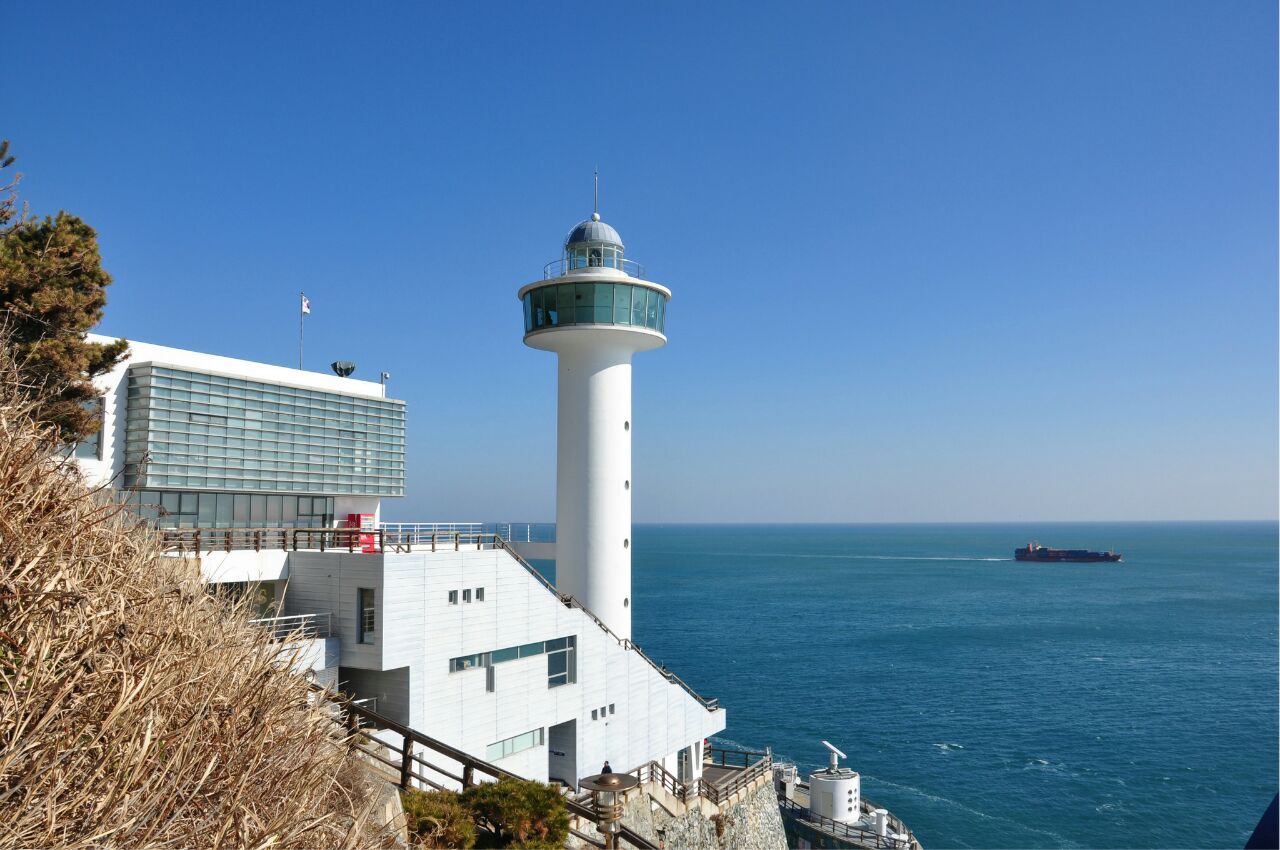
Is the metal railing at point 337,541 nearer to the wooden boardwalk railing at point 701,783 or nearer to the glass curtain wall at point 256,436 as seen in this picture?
the glass curtain wall at point 256,436

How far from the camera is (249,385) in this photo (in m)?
29.5

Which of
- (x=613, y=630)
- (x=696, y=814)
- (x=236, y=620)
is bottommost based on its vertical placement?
(x=696, y=814)

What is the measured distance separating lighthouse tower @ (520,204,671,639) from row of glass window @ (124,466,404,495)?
7168 millimetres

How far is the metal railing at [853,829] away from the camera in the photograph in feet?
130

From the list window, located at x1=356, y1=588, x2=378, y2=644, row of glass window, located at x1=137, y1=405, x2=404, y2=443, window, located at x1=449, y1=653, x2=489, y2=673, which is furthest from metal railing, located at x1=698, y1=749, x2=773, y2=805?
row of glass window, located at x1=137, y1=405, x2=404, y2=443

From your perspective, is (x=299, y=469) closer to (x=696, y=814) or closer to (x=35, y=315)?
(x=35, y=315)

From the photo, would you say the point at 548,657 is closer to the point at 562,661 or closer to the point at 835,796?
the point at 562,661

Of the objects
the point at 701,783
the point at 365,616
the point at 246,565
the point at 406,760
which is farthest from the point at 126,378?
the point at 701,783

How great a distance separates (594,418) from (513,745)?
12734 millimetres

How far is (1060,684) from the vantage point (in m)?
74.5

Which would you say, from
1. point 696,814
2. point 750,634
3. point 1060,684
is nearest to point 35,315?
point 696,814

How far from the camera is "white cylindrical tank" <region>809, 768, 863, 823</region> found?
4122 centimetres

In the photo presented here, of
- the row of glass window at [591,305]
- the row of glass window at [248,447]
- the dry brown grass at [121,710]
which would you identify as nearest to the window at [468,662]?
the row of glass window at [248,447]

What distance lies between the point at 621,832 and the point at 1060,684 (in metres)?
72.8
